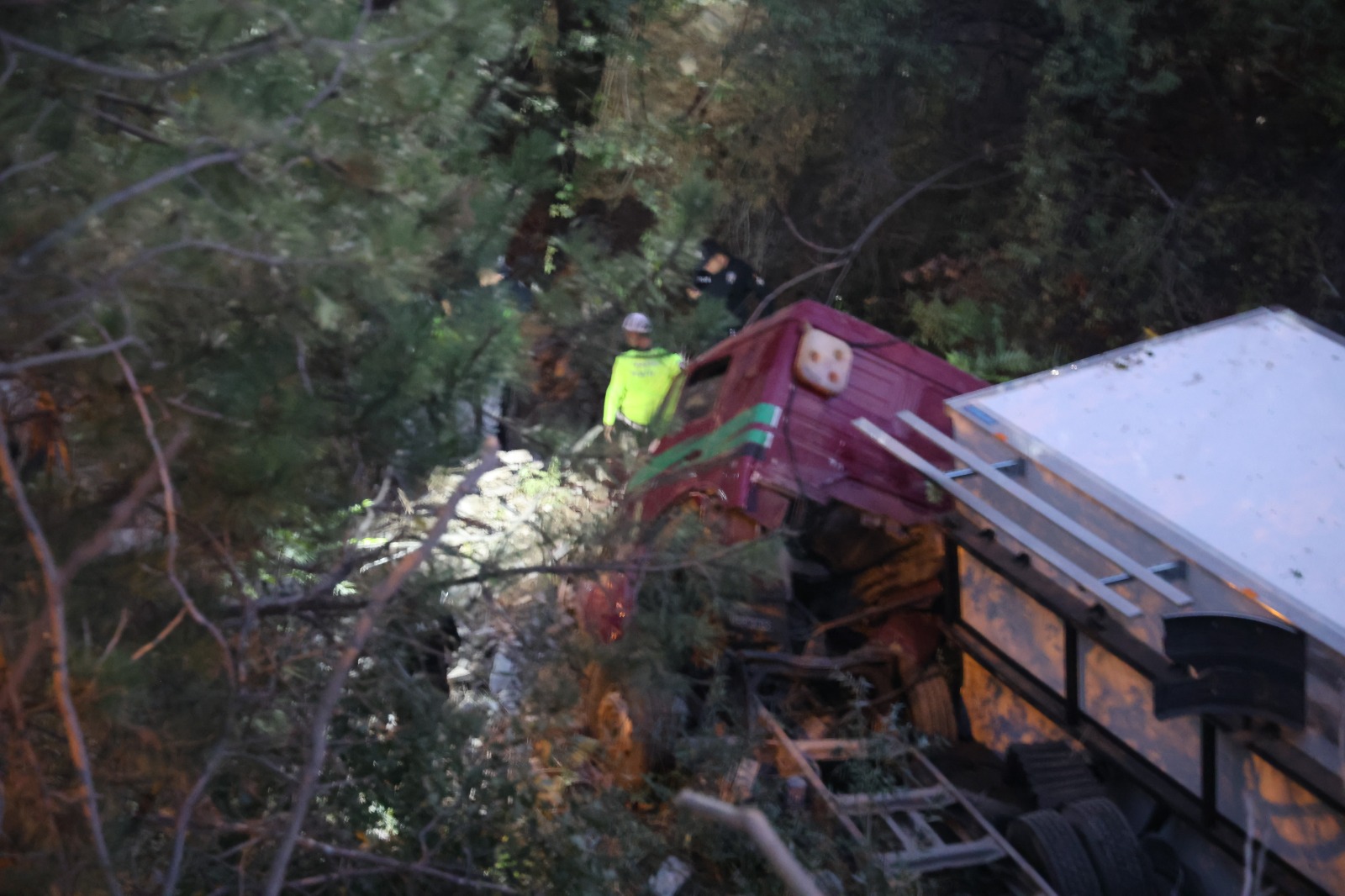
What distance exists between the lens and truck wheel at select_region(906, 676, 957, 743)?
5152mm

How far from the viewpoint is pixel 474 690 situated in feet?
13.5

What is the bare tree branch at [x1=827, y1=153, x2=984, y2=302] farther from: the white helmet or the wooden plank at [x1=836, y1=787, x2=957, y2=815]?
the white helmet

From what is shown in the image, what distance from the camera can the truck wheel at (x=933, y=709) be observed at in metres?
5.15

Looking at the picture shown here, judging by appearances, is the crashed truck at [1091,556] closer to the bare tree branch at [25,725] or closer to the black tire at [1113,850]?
the black tire at [1113,850]

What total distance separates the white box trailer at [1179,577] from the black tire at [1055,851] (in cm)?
43

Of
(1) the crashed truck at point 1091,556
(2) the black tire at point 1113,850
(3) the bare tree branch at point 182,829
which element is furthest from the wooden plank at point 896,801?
(3) the bare tree branch at point 182,829

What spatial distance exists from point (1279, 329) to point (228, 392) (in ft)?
15.6

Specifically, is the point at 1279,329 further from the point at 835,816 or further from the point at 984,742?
the point at 835,816

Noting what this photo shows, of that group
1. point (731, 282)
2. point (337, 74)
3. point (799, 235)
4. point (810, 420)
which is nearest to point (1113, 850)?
point (810, 420)

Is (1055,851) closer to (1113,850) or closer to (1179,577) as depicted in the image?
(1113,850)

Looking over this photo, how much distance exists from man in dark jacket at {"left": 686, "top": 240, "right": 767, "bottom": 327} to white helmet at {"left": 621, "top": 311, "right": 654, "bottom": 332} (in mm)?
4567

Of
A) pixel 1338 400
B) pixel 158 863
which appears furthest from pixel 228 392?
pixel 1338 400

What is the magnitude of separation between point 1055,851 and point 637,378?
228 cm

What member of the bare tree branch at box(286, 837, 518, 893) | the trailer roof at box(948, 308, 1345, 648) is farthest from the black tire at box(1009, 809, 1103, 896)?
the bare tree branch at box(286, 837, 518, 893)
